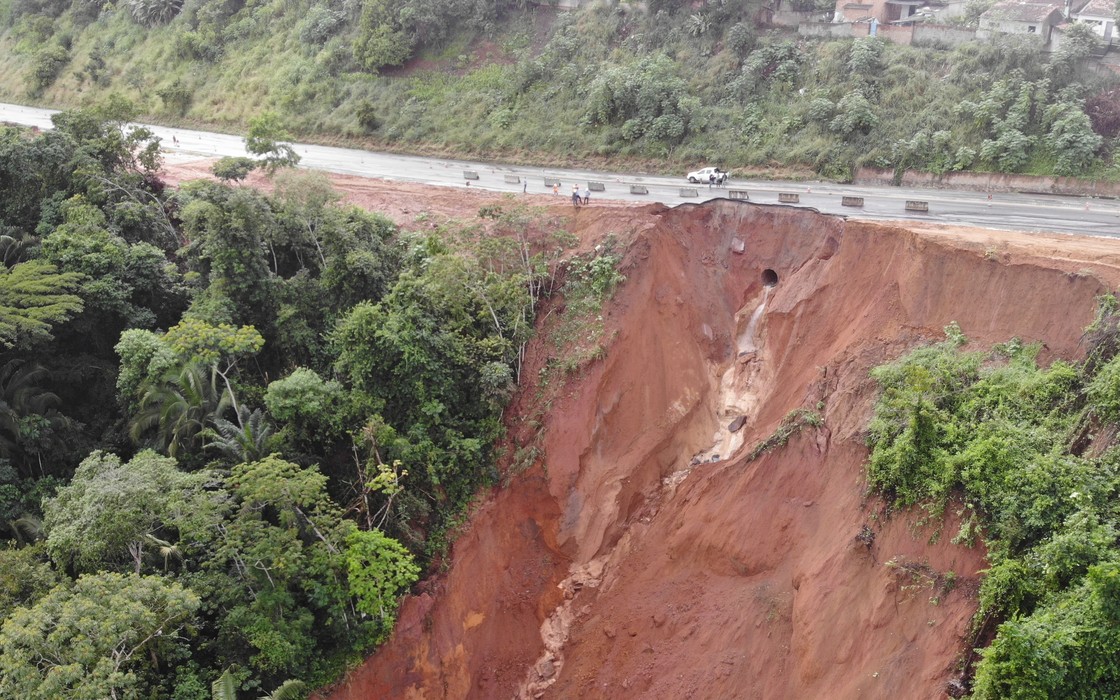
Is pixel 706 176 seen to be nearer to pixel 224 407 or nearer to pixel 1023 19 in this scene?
pixel 1023 19

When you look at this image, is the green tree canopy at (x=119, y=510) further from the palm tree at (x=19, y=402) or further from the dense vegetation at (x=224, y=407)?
the palm tree at (x=19, y=402)

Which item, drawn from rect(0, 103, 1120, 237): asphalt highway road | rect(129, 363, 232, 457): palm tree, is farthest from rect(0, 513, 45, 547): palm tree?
rect(0, 103, 1120, 237): asphalt highway road

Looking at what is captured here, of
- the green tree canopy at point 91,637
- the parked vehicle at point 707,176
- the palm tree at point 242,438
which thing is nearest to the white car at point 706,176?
the parked vehicle at point 707,176

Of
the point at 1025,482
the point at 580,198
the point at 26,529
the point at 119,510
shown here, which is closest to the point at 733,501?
the point at 1025,482

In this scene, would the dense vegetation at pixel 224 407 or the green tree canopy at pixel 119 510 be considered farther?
the dense vegetation at pixel 224 407

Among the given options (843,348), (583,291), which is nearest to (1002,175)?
(843,348)

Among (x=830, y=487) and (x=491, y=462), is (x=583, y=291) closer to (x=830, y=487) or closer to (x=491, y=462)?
(x=491, y=462)
